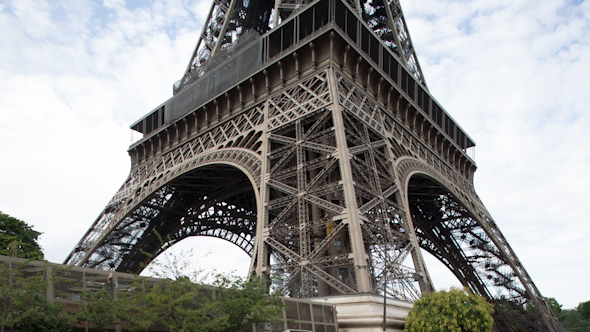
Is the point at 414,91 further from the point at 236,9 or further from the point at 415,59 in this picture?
the point at 236,9

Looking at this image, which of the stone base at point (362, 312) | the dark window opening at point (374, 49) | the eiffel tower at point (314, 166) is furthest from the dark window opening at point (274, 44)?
the stone base at point (362, 312)

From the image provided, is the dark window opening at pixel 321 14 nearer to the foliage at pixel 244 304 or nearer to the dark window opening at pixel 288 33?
the dark window opening at pixel 288 33

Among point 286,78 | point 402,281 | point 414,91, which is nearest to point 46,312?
point 402,281

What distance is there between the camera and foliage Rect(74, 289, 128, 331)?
39.4ft

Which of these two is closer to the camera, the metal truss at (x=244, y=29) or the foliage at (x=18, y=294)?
the foliage at (x=18, y=294)

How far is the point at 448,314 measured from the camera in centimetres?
1897

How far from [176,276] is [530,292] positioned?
32621 millimetres

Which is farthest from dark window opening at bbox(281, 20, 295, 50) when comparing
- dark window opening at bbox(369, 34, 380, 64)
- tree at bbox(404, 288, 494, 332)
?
tree at bbox(404, 288, 494, 332)

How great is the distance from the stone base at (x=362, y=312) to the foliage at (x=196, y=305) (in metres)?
3.19

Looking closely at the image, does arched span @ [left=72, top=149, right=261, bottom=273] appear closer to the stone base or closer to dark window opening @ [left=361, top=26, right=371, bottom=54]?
dark window opening @ [left=361, top=26, right=371, bottom=54]

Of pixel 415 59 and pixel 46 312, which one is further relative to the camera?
pixel 415 59

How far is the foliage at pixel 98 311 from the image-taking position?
39.4 ft

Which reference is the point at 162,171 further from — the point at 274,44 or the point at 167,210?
the point at 274,44

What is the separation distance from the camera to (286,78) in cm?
2797
